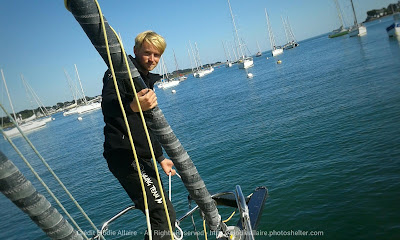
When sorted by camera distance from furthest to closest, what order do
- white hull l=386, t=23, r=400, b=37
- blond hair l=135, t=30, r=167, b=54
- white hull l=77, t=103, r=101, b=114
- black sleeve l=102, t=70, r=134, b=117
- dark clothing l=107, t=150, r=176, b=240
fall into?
white hull l=77, t=103, r=101, b=114 → white hull l=386, t=23, r=400, b=37 → dark clothing l=107, t=150, r=176, b=240 → blond hair l=135, t=30, r=167, b=54 → black sleeve l=102, t=70, r=134, b=117

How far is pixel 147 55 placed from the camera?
2.75m

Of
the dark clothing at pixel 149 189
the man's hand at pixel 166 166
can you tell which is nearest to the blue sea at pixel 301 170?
the man's hand at pixel 166 166

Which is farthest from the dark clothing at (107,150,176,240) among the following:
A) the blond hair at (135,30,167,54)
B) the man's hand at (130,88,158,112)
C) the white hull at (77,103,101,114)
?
the white hull at (77,103,101,114)

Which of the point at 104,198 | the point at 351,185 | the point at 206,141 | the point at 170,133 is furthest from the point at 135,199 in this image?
the point at 206,141

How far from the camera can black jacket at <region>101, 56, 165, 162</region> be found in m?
2.46

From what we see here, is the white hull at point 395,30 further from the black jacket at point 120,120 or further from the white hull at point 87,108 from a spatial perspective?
the white hull at point 87,108

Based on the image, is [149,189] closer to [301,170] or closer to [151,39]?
[151,39]

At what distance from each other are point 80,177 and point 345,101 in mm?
18647

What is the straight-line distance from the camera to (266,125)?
1914cm

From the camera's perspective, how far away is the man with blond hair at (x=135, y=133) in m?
2.50

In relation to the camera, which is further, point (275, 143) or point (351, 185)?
point (275, 143)

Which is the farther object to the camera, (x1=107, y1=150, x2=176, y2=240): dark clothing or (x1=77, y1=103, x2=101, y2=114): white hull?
(x1=77, y1=103, x2=101, y2=114): white hull

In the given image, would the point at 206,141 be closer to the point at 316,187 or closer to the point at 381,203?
the point at 316,187

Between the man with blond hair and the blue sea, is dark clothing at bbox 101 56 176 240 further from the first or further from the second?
the blue sea
